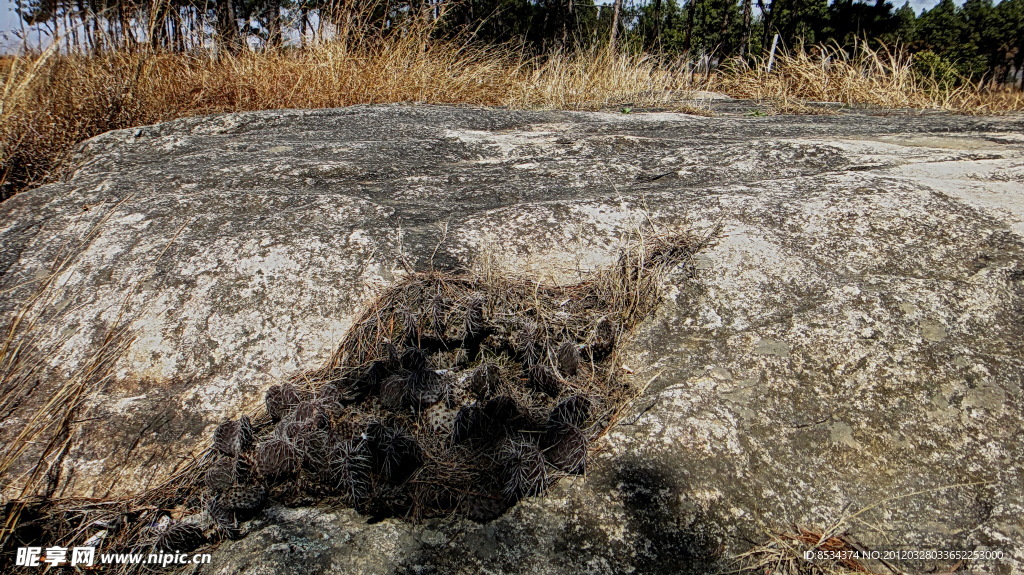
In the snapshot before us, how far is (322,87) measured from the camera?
15.5ft

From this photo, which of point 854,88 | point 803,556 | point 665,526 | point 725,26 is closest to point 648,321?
point 665,526

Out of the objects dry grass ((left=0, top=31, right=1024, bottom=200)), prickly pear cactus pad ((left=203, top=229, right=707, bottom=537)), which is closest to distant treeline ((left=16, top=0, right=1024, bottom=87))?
dry grass ((left=0, top=31, right=1024, bottom=200))

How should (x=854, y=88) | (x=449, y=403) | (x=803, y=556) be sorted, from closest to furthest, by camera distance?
(x=803, y=556) → (x=449, y=403) → (x=854, y=88)

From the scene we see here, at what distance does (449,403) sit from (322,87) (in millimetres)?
3831

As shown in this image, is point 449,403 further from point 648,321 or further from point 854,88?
point 854,88

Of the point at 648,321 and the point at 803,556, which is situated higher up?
the point at 648,321

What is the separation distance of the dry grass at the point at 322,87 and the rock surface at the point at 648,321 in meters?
0.96

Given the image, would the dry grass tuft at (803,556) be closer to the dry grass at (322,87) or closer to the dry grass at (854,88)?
the dry grass at (322,87)

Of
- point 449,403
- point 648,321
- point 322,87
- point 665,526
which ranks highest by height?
point 322,87

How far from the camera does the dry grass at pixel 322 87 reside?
3.41 m

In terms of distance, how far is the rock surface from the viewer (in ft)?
4.71

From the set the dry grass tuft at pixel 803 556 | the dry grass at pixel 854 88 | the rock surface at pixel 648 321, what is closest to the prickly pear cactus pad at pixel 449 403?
the rock surface at pixel 648 321

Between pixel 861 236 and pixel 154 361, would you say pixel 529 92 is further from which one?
pixel 154 361

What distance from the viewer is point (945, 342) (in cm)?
172
